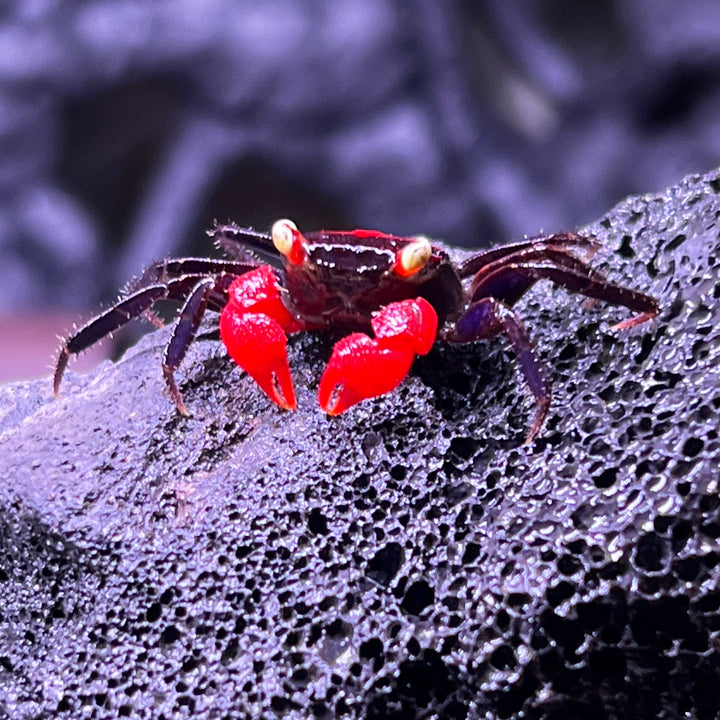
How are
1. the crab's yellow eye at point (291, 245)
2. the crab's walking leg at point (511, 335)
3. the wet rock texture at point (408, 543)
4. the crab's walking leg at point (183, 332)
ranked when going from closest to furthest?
the wet rock texture at point (408, 543)
the crab's walking leg at point (511, 335)
the crab's walking leg at point (183, 332)
the crab's yellow eye at point (291, 245)

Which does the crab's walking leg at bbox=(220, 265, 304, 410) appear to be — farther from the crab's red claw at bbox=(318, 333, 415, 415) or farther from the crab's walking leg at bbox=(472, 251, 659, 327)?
the crab's walking leg at bbox=(472, 251, 659, 327)

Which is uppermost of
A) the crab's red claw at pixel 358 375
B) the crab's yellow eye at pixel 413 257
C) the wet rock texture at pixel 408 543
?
the crab's yellow eye at pixel 413 257

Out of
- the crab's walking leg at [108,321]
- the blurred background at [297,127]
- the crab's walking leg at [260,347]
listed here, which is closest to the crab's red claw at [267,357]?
the crab's walking leg at [260,347]

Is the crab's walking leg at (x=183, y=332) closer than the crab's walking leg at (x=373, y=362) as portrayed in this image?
No

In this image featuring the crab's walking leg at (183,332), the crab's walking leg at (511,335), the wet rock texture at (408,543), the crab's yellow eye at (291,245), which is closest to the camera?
the wet rock texture at (408,543)

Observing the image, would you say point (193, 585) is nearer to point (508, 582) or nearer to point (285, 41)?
point (508, 582)

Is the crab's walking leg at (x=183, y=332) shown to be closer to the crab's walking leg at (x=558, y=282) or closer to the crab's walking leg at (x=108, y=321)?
the crab's walking leg at (x=108, y=321)

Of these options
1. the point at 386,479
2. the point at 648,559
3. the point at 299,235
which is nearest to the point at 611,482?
the point at 648,559
